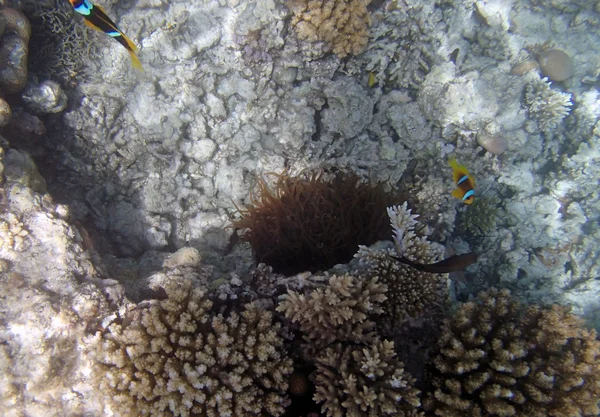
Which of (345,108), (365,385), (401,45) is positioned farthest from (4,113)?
(401,45)

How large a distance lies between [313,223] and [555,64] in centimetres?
612

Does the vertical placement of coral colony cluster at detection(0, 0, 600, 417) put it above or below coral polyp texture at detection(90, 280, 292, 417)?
above

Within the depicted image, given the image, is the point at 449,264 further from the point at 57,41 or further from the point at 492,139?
the point at 57,41

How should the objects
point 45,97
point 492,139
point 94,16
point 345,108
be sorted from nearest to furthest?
point 94,16 < point 45,97 < point 345,108 < point 492,139

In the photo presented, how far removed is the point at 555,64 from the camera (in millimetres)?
6762

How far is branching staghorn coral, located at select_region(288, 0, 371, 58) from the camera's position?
4684mm

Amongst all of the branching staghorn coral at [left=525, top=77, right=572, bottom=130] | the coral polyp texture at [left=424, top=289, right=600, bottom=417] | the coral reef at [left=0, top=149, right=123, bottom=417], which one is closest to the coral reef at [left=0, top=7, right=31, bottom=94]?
the coral reef at [left=0, top=149, right=123, bottom=417]

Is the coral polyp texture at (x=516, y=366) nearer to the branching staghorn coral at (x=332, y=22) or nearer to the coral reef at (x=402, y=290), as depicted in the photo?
the coral reef at (x=402, y=290)

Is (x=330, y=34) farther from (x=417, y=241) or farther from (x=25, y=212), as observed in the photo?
(x=25, y=212)

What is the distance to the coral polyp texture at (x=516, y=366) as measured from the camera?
282 centimetres

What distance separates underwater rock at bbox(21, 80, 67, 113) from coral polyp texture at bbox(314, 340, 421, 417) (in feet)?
13.6

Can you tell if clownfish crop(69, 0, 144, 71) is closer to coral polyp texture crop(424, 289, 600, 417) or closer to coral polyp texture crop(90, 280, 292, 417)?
coral polyp texture crop(90, 280, 292, 417)

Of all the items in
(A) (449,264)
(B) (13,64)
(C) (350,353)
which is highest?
(B) (13,64)

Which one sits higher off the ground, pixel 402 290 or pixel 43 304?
pixel 402 290
